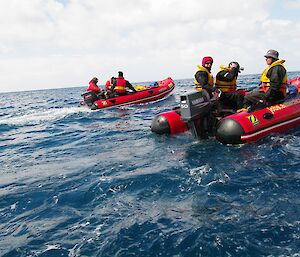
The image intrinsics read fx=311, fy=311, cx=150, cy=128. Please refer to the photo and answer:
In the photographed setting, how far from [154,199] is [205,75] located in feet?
13.7

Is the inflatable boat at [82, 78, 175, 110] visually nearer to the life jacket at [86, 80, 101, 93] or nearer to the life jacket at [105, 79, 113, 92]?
the life jacket at [86, 80, 101, 93]

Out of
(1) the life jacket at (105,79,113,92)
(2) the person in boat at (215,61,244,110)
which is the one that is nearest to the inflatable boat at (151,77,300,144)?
(2) the person in boat at (215,61,244,110)

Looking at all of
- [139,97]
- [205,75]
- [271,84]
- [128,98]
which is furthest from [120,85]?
[271,84]

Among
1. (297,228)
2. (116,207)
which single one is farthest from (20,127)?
(297,228)

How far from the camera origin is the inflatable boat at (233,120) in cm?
684

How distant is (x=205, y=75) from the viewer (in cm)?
768

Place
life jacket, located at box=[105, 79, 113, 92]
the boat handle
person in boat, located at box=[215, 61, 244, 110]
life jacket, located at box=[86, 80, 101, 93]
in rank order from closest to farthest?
the boat handle < person in boat, located at box=[215, 61, 244, 110] < life jacket, located at box=[105, 79, 113, 92] < life jacket, located at box=[86, 80, 101, 93]

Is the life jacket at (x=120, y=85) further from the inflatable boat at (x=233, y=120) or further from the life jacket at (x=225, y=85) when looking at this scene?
the life jacket at (x=225, y=85)

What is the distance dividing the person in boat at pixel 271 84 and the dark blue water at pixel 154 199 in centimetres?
94

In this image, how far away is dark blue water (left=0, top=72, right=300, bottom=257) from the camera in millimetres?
3322

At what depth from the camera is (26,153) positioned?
8000 mm

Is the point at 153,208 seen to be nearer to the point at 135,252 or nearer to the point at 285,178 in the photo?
the point at 135,252

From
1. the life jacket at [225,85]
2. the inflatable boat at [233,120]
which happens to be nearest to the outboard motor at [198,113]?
the inflatable boat at [233,120]

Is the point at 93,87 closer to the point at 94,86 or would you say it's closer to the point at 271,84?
the point at 94,86
